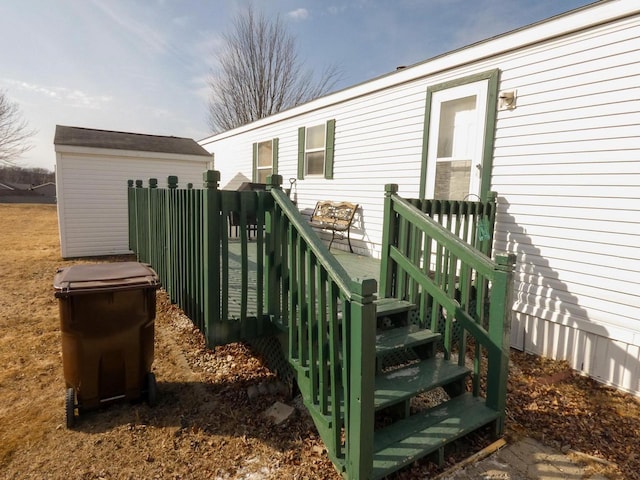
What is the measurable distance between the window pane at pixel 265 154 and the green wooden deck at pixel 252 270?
291cm

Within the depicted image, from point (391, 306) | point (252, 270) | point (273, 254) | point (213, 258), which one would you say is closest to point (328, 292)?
point (273, 254)

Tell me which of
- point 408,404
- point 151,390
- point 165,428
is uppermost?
point 408,404

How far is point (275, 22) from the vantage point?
61.7 feet

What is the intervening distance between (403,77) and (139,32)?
26.6 ft

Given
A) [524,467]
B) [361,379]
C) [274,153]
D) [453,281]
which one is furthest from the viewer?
[274,153]

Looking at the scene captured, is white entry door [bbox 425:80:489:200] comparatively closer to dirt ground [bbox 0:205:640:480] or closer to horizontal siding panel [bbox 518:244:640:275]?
horizontal siding panel [bbox 518:244:640:275]

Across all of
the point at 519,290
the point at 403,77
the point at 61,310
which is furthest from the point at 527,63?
the point at 61,310

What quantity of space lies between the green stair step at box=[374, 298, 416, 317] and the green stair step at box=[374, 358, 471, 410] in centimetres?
41

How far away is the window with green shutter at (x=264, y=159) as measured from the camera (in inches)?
324

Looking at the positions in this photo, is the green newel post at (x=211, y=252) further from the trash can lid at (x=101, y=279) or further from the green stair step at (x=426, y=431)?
the green stair step at (x=426, y=431)

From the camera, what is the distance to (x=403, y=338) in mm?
2600

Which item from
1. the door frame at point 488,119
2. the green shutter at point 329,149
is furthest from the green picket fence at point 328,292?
the green shutter at point 329,149

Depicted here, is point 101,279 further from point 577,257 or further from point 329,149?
point 329,149

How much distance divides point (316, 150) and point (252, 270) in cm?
345
